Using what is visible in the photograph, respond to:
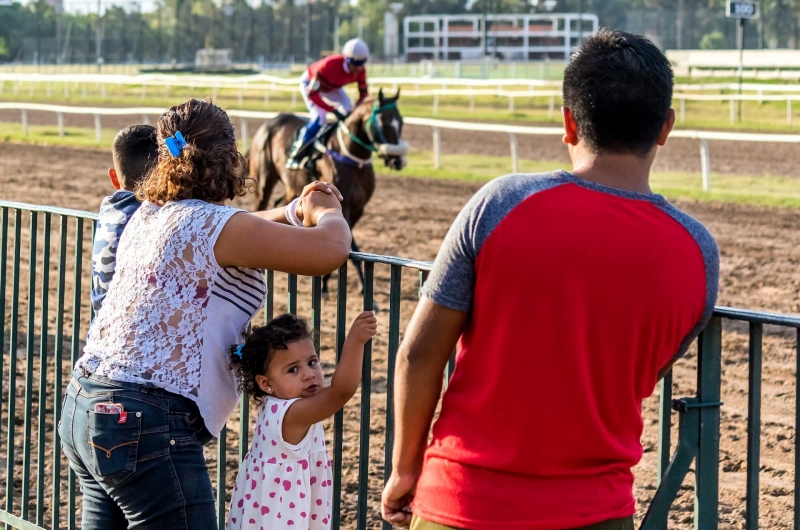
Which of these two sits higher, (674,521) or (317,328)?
(317,328)

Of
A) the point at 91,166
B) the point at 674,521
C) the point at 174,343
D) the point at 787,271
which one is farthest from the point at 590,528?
the point at 91,166

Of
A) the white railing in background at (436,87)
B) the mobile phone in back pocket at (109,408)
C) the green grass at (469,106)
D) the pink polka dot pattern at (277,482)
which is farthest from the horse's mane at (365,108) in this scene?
the white railing in background at (436,87)

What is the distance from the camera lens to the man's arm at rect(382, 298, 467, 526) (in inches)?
83.4

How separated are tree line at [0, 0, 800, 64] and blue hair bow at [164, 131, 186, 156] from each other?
167ft

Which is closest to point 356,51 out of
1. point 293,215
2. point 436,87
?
point 293,215

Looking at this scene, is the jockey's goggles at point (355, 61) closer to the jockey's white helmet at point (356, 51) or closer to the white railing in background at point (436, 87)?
the jockey's white helmet at point (356, 51)

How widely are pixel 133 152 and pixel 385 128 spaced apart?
799 cm

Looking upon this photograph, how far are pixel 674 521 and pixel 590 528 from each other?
9.62 ft

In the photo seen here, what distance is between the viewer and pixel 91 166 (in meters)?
19.6

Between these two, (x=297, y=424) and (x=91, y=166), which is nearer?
(x=297, y=424)

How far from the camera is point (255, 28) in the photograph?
3364 inches

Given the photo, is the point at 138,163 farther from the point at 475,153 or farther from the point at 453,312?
the point at 475,153

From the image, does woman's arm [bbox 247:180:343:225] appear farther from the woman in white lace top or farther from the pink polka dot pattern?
the pink polka dot pattern

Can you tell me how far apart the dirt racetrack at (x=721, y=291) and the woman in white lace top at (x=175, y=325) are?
238cm
